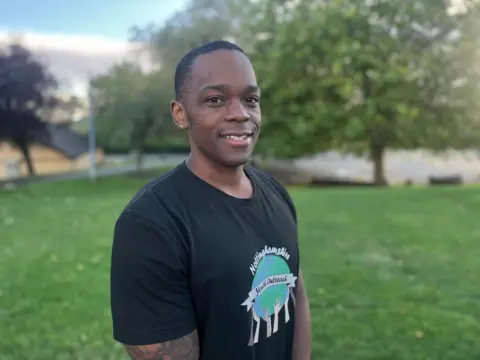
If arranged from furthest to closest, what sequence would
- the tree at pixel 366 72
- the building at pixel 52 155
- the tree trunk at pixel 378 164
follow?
the building at pixel 52 155, the tree trunk at pixel 378 164, the tree at pixel 366 72

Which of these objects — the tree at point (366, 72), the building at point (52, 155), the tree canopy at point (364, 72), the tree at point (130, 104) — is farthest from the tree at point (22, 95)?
the tree at point (366, 72)

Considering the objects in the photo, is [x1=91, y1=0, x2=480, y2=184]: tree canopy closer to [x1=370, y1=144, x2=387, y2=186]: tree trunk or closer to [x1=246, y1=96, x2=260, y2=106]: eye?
[x1=370, y1=144, x2=387, y2=186]: tree trunk

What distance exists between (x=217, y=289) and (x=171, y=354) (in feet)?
0.72

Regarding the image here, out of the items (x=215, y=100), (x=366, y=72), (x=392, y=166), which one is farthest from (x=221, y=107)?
(x=392, y=166)

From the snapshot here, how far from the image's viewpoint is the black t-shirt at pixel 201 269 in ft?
4.75

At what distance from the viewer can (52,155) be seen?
27781 mm

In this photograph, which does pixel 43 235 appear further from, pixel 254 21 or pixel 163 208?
pixel 254 21

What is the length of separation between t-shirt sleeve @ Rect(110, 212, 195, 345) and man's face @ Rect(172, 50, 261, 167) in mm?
298

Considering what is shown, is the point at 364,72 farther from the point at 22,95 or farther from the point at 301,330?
the point at 301,330

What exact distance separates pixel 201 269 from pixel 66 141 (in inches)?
1095

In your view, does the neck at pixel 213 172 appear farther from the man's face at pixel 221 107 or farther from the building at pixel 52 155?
the building at pixel 52 155

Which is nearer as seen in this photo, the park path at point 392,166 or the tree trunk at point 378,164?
the tree trunk at point 378,164

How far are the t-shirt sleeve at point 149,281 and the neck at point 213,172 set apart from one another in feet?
0.83

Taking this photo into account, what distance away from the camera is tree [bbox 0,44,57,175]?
22625 mm
